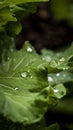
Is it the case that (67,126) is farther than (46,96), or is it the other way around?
(67,126)

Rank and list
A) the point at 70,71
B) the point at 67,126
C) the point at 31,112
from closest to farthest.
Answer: the point at 31,112 < the point at 70,71 < the point at 67,126

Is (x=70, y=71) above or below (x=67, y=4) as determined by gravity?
above

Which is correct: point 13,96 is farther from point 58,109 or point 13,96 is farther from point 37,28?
point 37,28

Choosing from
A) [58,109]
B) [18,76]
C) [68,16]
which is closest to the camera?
[18,76]

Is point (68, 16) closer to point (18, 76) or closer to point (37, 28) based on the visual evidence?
point (37, 28)

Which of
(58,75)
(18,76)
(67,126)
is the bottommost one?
(67,126)

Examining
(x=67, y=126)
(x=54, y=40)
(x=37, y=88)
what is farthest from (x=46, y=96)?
(x=54, y=40)

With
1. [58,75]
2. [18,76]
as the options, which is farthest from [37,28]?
[18,76]

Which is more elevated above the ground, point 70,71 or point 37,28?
point 70,71

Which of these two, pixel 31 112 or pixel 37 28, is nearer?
pixel 31 112
